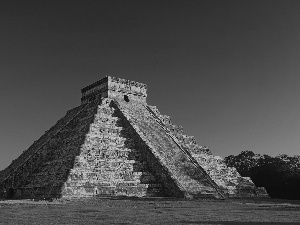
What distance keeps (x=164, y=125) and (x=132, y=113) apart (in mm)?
2087

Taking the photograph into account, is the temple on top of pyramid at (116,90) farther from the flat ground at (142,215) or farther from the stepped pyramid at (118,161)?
the flat ground at (142,215)

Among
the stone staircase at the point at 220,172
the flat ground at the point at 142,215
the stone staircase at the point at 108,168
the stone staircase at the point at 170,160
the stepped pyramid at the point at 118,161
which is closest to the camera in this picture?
the flat ground at the point at 142,215

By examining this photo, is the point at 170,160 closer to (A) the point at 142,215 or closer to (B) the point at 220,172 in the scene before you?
(B) the point at 220,172

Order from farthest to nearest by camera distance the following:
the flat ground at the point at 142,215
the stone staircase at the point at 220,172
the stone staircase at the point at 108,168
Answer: the stone staircase at the point at 220,172 → the stone staircase at the point at 108,168 → the flat ground at the point at 142,215

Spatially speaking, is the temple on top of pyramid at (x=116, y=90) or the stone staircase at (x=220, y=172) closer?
the stone staircase at (x=220, y=172)

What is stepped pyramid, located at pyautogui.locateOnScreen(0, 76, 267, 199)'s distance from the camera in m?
15.9

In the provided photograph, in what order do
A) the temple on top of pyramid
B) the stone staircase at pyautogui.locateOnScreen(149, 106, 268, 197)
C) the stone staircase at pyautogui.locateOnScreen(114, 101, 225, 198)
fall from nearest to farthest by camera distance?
the stone staircase at pyautogui.locateOnScreen(114, 101, 225, 198)
the stone staircase at pyautogui.locateOnScreen(149, 106, 268, 197)
the temple on top of pyramid

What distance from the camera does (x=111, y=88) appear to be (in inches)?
893

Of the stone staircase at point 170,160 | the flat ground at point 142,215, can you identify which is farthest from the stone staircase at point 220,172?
the flat ground at point 142,215

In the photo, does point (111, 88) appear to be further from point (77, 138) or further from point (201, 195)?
point (201, 195)

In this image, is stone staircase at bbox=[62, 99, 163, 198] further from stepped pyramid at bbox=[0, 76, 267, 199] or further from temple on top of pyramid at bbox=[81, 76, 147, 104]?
temple on top of pyramid at bbox=[81, 76, 147, 104]

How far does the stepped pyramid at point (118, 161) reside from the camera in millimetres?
15859

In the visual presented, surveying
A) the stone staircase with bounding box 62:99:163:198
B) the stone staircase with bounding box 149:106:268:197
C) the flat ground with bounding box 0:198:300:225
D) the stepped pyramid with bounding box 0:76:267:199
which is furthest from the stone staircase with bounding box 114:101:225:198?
the flat ground with bounding box 0:198:300:225

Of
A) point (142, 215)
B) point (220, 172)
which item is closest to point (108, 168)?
point (220, 172)
